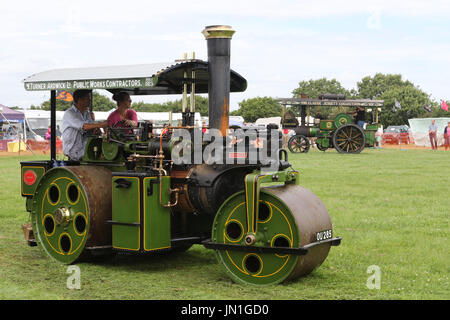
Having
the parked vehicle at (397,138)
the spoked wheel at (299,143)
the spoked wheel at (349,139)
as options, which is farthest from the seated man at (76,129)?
the parked vehicle at (397,138)

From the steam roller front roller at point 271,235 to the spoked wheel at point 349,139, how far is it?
2150cm

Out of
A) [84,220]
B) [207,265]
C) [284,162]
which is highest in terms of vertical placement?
[284,162]

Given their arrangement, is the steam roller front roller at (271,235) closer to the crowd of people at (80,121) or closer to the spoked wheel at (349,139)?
the crowd of people at (80,121)

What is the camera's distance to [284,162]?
5.40 meters

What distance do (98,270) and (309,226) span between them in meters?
1.86

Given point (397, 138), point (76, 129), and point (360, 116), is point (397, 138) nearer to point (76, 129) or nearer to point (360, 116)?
point (360, 116)

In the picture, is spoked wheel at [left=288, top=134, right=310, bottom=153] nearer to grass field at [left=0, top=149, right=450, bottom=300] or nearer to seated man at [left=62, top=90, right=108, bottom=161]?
grass field at [left=0, top=149, right=450, bottom=300]

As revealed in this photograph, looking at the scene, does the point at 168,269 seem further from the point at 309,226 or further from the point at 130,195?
the point at 309,226

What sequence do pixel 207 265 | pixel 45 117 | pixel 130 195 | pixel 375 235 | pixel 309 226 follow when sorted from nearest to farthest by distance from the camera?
pixel 309 226 < pixel 130 195 < pixel 207 265 < pixel 375 235 < pixel 45 117

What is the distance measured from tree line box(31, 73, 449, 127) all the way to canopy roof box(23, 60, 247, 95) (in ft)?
158

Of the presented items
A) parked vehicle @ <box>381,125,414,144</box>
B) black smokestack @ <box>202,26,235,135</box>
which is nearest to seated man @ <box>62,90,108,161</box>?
black smokestack @ <box>202,26,235,135</box>

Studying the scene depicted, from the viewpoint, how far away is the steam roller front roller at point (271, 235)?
4645 mm

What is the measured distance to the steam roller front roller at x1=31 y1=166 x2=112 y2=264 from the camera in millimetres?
5418
